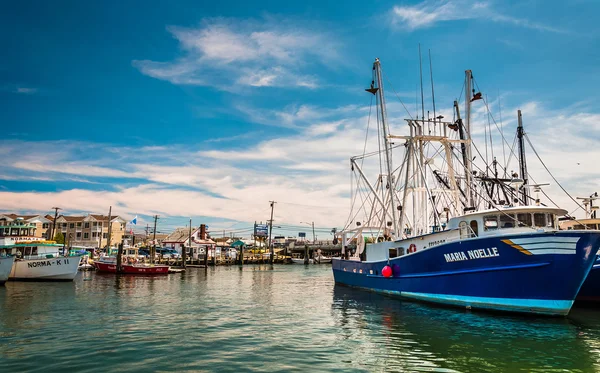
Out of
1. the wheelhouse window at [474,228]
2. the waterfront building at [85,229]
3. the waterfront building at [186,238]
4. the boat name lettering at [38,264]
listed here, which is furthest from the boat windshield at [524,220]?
the waterfront building at [85,229]

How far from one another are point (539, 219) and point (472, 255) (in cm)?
419

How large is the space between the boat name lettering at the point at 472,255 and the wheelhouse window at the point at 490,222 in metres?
1.67

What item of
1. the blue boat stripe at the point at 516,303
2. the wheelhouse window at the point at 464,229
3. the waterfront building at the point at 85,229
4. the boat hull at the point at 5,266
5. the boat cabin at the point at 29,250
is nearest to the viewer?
the blue boat stripe at the point at 516,303

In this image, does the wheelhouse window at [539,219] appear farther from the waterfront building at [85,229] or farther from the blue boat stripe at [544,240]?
the waterfront building at [85,229]

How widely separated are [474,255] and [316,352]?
39.1 ft

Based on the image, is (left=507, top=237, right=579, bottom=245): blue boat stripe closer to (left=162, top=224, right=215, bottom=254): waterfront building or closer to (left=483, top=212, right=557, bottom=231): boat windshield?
(left=483, top=212, right=557, bottom=231): boat windshield

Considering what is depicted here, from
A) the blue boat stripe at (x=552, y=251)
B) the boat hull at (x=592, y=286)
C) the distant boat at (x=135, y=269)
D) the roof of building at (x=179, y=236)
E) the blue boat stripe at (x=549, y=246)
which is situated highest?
the roof of building at (x=179, y=236)

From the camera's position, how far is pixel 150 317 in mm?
21312

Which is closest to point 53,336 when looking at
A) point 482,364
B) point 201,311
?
point 201,311

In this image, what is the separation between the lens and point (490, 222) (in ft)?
72.7

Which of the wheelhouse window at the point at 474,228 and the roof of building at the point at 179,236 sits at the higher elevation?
the roof of building at the point at 179,236

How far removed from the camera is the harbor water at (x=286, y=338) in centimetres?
1251

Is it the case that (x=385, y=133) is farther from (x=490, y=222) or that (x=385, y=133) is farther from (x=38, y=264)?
(x=38, y=264)

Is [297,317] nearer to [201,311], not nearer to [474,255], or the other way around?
[201,311]
